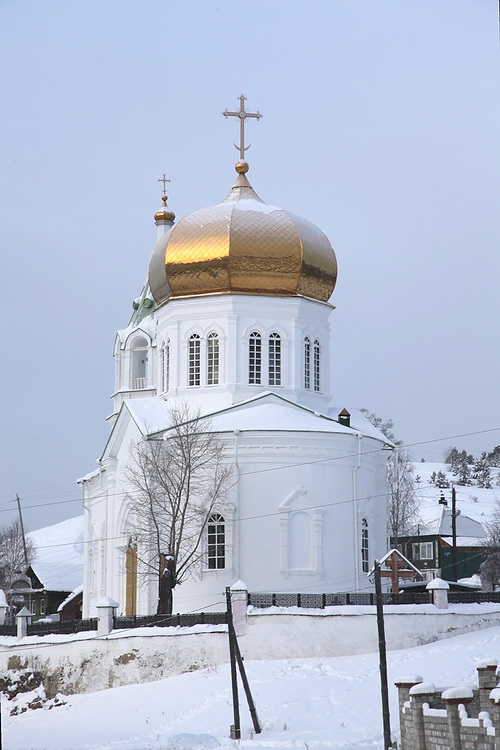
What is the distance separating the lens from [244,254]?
3316cm

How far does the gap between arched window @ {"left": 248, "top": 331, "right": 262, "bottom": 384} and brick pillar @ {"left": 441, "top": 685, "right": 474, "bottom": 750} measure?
1949 cm

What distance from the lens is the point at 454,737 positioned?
1468cm

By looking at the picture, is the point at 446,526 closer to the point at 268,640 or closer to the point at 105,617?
the point at 105,617

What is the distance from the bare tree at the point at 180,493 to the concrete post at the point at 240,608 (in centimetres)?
359

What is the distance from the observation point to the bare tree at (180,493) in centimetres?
3045

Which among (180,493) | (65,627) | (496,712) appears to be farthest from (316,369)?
(496,712)

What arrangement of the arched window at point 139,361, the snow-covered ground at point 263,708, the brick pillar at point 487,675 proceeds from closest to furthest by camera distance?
the brick pillar at point 487,675 → the snow-covered ground at point 263,708 → the arched window at point 139,361

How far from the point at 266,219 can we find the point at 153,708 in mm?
14325

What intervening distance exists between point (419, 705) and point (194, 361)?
1936 cm

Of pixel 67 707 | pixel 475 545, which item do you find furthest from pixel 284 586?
pixel 475 545

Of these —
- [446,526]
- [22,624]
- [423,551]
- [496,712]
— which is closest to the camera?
[496,712]

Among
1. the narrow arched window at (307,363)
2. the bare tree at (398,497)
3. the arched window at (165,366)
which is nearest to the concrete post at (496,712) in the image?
the narrow arched window at (307,363)

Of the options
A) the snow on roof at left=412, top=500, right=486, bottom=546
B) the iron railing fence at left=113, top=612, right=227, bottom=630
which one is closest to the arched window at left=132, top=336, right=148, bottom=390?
the iron railing fence at left=113, top=612, right=227, bottom=630

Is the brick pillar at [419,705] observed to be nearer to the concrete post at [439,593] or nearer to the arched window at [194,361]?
the concrete post at [439,593]
